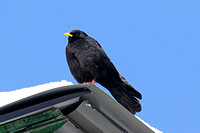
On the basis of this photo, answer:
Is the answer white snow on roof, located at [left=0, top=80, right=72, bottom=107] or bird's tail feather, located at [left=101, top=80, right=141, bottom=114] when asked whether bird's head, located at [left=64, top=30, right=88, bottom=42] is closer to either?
bird's tail feather, located at [left=101, top=80, right=141, bottom=114]

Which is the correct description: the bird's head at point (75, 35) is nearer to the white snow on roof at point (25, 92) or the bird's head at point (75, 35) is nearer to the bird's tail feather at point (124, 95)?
the bird's tail feather at point (124, 95)

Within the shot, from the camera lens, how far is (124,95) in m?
5.07

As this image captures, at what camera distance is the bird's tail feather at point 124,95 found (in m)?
4.77

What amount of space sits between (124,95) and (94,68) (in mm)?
578

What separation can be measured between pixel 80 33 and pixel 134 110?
1699mm

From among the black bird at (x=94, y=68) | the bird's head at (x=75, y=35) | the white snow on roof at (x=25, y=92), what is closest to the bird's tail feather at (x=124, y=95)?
the black bird at (x=94, y=68)

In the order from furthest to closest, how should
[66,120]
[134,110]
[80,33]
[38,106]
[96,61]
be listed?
[80,33] → [96,61] → [134,110] → [66,120] → [38,106]

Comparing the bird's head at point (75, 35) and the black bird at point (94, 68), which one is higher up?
the bird's head at point (75, 35)

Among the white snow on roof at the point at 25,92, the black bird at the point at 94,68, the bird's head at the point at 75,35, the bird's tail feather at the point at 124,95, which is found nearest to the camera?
the white snow on roof at the point at 25,92

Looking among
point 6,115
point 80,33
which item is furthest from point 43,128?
point 80,33

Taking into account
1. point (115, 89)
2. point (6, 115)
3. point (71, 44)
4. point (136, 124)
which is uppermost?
point (71, 44)

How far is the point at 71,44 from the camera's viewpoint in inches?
219

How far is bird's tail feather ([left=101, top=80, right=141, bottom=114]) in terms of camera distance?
4.77 m

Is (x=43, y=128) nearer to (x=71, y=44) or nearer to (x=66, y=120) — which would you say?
(x=66, y=120)
